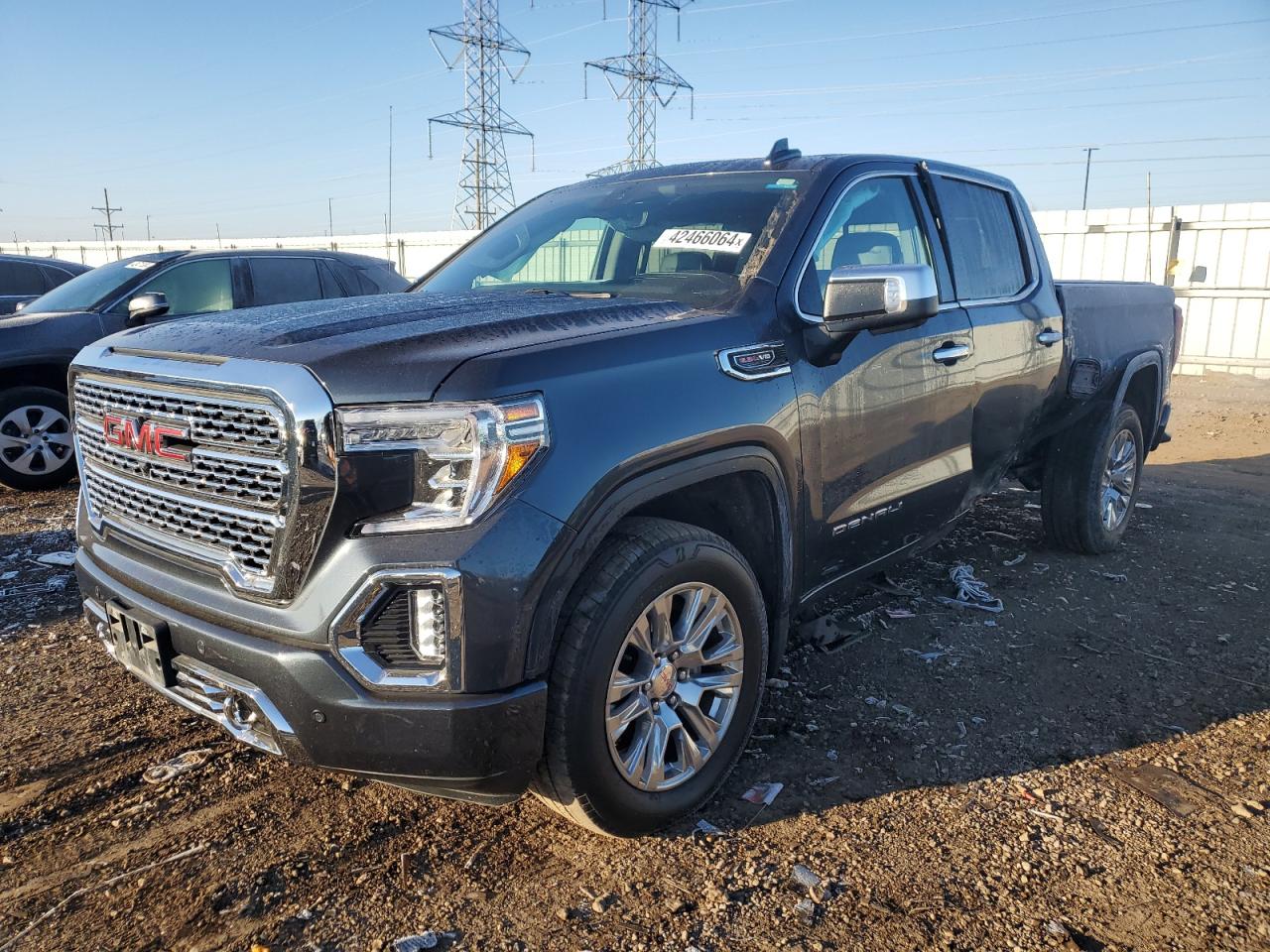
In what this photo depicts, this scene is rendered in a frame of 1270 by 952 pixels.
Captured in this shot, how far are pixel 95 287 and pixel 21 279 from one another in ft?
11.8

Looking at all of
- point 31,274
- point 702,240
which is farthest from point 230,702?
point 31,274

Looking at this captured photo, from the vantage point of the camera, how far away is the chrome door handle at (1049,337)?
4543mm

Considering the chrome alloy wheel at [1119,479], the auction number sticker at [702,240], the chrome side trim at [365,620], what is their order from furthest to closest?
the chrome alloy wheel at [1119,479] < the auction number sticker at [702,240] < the chrome side trim at [365,620]

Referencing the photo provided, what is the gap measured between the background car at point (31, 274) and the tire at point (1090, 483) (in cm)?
988

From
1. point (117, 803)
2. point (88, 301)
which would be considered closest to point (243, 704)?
point (117, 803)

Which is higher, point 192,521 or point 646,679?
point 192,521

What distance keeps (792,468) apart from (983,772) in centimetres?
125

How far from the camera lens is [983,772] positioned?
3107mm

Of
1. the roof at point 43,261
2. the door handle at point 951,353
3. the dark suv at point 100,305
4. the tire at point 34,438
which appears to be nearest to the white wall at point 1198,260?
the roof at point 43,261

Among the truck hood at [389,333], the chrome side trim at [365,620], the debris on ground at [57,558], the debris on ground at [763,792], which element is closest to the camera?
the chrome side trim at [365,620]

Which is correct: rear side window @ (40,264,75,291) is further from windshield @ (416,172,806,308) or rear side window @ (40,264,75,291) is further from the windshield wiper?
the windshield wiper

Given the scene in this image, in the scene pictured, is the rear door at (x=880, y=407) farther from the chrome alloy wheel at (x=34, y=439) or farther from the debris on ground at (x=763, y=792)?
the chrome alloy wheel at (x=34, y=439)

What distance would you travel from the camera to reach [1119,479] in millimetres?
5543

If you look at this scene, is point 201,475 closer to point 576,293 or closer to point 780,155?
point 576,293
